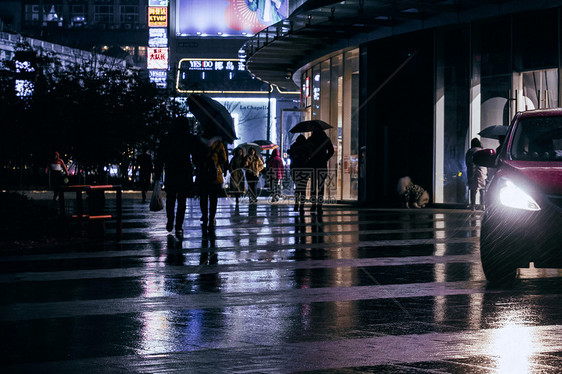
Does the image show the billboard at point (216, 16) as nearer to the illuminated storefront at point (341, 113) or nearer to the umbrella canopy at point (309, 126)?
the illuminated storefront at point (341, 113)

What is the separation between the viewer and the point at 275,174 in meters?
29.6

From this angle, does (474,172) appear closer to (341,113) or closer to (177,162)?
(341,113)

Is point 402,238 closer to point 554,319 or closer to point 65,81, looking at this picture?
point 554,319

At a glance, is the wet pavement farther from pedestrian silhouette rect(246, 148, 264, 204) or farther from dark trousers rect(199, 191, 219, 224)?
pedestrian silhouette rect(246, 148, 264, 204)

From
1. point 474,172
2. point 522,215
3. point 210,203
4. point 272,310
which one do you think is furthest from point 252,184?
point 272,310

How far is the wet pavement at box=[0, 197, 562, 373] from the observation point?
5.16 m

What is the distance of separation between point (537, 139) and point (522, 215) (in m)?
1.73

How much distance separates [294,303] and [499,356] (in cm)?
240

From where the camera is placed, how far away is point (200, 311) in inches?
271

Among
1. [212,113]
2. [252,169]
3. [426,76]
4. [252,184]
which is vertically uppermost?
[426,76]

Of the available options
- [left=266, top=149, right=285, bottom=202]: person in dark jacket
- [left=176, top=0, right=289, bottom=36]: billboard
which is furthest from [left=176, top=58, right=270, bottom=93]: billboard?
A: [left=266, top=149, right=285, bottom=202]: person in dark jacket

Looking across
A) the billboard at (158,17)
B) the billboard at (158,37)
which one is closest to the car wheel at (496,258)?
the billboard at (158,37)

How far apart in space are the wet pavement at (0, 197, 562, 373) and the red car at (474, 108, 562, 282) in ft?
0.95

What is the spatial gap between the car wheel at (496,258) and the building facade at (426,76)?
45.7ft
